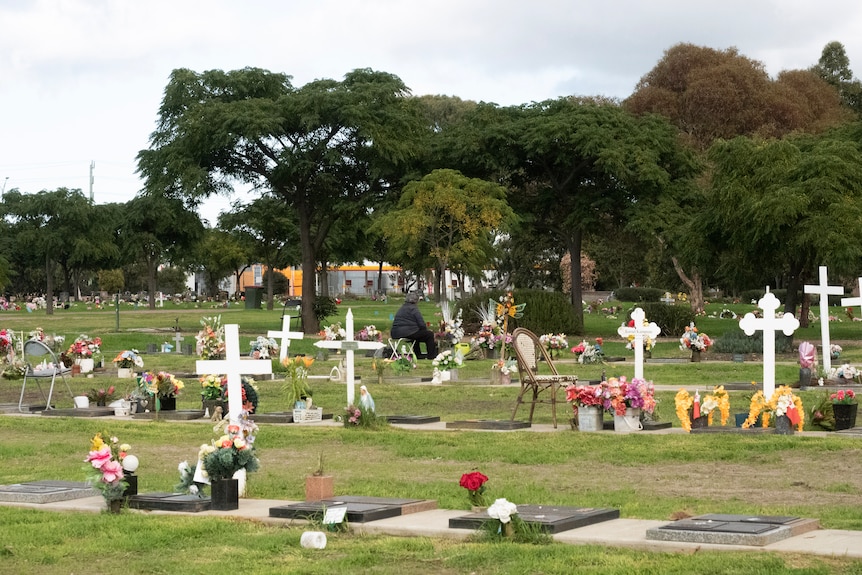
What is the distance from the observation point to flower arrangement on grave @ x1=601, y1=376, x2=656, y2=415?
58.3 ft

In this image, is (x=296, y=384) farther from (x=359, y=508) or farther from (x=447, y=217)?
(x=447, y=217)

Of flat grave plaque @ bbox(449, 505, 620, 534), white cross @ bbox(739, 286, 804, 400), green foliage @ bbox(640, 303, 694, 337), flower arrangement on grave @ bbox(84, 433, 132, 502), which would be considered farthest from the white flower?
green foliage @ bbox(640, 303, 694, 337)

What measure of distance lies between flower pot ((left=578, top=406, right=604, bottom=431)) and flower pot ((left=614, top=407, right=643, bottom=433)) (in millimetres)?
229

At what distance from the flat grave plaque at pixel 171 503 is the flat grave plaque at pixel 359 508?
74 centimetres

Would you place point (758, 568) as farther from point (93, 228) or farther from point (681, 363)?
point (93, 228)

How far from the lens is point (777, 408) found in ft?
56.2

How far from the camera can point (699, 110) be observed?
227 feet

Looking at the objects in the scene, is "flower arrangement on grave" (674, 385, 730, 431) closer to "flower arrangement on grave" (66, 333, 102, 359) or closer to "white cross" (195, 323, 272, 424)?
"white cross" (195, 323, 272, 424)

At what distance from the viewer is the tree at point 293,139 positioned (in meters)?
49.0

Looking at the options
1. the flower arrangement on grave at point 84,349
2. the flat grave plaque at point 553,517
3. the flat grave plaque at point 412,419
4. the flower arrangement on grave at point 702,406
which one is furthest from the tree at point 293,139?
the flat grave plaque at point 553,517

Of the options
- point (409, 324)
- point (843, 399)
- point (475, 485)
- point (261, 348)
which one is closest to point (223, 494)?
point (475, 485)

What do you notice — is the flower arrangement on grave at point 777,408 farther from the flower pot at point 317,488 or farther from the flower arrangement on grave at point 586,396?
the flower pot at point 317,488

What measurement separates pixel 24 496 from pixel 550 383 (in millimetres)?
8220

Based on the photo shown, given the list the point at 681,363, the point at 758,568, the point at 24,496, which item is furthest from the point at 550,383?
the point at 681,363
